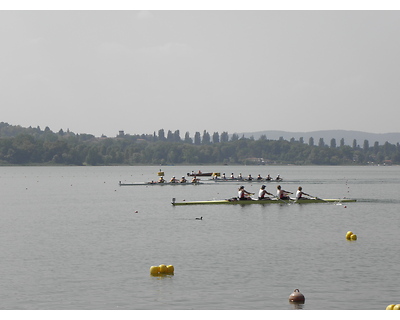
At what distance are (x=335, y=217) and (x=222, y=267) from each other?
81.0 feet

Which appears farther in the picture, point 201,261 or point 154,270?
point 201,261

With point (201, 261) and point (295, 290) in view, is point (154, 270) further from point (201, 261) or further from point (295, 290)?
point (295, 290)

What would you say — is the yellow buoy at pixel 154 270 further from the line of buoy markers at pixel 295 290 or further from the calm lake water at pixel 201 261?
the calm lake water at pixel 201 261

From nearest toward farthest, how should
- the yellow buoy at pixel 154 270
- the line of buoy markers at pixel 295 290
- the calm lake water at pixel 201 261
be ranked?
the line of buoy markers at pixel 295 290 < the calm lake water at pixel 201 261 < the yellow buoy at pixel 154 270

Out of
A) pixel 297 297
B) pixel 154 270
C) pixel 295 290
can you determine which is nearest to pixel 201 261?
pixel 154 270

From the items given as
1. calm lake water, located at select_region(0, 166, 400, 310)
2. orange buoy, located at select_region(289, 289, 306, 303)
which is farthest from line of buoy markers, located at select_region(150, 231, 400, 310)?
calm lake water, located at select_region(0, 166, 400, 310)

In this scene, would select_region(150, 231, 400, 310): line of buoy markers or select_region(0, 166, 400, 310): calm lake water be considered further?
select_region(0, 166, 400, 310): calm lake water

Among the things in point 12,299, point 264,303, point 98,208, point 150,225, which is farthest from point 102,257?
point 98,208

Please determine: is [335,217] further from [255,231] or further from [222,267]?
[222,267]

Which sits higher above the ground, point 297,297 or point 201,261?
point 297,297

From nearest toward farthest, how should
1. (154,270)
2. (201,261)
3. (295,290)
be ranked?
1. (295,290)
2. (154,270)
3. (201,261)

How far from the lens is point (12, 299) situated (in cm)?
2248

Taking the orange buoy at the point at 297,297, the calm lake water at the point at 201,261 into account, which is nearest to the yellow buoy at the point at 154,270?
the calm lake water at the point at 201,261

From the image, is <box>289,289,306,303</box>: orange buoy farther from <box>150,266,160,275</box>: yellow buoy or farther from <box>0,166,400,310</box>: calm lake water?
<box>150,266,160,275</box>: yellow buoy
